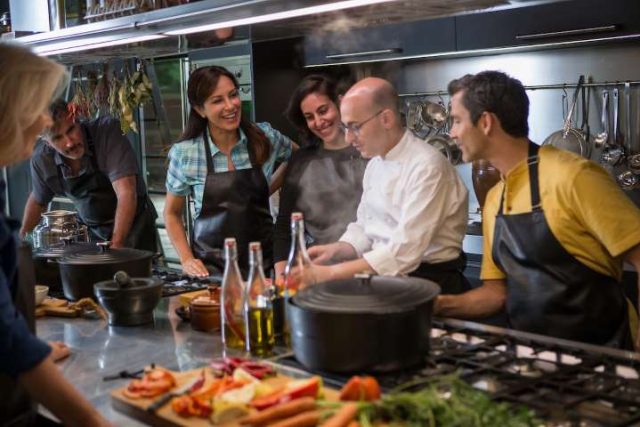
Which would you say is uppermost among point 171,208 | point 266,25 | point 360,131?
point 266,25

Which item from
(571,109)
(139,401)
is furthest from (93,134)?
(139,401)

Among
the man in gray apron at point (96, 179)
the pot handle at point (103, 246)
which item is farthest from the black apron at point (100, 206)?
the pot handle at point (103, 246)

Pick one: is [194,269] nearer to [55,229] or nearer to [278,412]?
[55,229]

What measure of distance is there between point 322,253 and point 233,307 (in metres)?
0.88

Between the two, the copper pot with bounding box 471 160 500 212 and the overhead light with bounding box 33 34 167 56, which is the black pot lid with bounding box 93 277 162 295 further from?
the copper pot with bounding box 471 160 500 212

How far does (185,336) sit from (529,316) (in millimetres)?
1119

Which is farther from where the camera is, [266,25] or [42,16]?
[42,16]

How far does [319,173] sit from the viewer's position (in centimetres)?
389

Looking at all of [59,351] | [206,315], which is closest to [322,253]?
[206,315]

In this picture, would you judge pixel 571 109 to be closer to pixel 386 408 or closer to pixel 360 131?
pixel 360 131

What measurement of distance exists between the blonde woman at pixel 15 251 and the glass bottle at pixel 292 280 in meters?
0.68

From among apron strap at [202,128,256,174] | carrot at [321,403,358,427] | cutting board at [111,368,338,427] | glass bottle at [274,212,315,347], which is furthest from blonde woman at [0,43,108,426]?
apron strap at [202,128,256,174]

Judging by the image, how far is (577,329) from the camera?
260 centimetres

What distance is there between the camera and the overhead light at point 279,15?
91.7 inches
